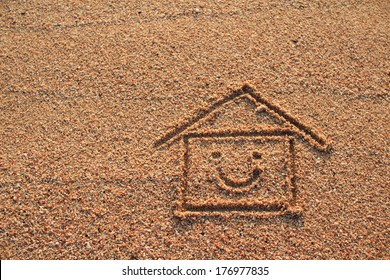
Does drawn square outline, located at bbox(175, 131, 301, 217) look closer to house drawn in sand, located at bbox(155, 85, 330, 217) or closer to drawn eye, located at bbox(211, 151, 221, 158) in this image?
house drawn in sand, located at bbox(155, 85, 330, 217)

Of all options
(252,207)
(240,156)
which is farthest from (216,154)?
(252,207)

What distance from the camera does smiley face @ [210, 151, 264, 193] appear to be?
2.09 m

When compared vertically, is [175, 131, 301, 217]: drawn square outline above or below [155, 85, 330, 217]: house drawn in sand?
below

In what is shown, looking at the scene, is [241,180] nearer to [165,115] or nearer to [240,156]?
[240,156]

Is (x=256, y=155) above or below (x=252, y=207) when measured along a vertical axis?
above

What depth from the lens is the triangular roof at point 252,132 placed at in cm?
218

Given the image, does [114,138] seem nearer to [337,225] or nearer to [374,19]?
[337,225]

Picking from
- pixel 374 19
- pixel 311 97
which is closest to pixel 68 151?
pixel 311 97

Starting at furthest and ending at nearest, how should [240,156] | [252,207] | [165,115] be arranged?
[165,115] → [240,156] → [252,207]

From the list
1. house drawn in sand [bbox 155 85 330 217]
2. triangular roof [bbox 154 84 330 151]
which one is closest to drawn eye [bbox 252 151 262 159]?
house drawn in sand [bbox 155 85 330 217]

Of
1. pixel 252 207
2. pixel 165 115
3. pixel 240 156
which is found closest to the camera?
pixel 252 207

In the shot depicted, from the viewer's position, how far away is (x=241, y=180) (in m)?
2.10

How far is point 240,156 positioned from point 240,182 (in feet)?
0.44

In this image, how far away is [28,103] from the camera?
2426 millimetres
